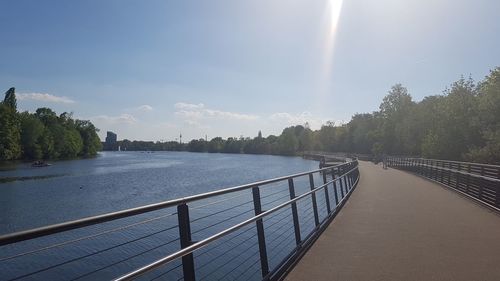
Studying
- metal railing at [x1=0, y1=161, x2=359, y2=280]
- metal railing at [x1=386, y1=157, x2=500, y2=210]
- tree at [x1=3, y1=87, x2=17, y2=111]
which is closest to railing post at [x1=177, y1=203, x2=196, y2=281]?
metal railing at [x1=0, y1=161, x2=359, y2=280]

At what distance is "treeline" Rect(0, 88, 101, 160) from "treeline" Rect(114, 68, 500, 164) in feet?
227

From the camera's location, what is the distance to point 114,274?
14.6 meters

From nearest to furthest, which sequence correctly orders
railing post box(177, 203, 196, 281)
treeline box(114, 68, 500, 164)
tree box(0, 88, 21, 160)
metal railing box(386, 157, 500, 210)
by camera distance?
railing post box(177, 203, 196, 281) → metal railing box(386, 157, 500, 210) → treeline box(114, 68, 500, 164) → tree box(0, 88, 21, 160)

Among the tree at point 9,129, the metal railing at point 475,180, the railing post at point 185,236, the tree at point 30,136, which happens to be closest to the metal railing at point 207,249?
the railing post at point 185,236

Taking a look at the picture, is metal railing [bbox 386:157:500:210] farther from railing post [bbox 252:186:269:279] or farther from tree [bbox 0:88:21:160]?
tree [bbox 0:88:21:160]

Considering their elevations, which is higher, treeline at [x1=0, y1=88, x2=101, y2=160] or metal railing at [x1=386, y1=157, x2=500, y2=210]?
treeline at [x1=0, y1=88, x2=101, y2=160]

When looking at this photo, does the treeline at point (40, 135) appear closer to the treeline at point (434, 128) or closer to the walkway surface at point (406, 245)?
the treeline at point (434, 128)

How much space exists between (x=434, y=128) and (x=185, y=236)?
59649 mm

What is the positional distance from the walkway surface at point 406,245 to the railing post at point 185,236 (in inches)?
87.2

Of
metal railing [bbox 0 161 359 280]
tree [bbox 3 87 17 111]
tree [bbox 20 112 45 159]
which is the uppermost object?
tree [bbox 3 87 17 111]

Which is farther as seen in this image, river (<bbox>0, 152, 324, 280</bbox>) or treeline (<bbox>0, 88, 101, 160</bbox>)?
treeline (<bbox>0, 88, 101, 160</bbox>)

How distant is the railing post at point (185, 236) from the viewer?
4074mm

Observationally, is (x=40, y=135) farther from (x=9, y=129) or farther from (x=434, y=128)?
(x=434, y=128)

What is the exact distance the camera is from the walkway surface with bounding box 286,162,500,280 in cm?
622
